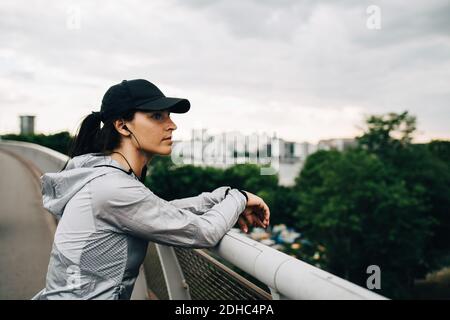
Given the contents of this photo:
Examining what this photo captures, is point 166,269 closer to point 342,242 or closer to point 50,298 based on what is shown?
point 50,298

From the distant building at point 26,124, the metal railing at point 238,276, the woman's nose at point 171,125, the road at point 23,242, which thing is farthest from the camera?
the distant building at point 26,124

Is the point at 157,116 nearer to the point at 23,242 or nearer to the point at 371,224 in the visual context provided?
the point at 23,242

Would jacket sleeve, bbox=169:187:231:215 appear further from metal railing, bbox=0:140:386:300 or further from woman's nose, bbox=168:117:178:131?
woman's nose, bbox=168:117:178:131

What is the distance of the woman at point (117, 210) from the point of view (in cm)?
172

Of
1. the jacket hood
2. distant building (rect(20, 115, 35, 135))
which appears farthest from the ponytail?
distant building (rect(20, 115, 35, 135))

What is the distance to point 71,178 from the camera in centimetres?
186

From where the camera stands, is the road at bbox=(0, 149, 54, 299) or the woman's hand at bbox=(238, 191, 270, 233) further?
the road at bbox=(0, 149, 54, 299)

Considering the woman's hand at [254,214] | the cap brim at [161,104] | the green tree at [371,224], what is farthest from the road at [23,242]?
the green tree at [371,224]

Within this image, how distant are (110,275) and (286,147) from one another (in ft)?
329

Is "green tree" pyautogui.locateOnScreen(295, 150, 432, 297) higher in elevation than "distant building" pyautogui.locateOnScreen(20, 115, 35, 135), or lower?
lower

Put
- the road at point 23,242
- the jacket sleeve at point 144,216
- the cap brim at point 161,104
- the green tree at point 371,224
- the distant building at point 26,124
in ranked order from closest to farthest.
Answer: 1. the jacket sleeve at point 144,216
2. the cap brim at point 161,104
3. the road at point 23,242
4. the green tree at point 371,224
5. the distant building at point 26,124

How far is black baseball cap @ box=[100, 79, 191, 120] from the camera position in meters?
1.98

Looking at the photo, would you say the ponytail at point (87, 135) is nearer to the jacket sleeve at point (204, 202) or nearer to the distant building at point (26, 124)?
the jacket sleeve at point (204, 202)

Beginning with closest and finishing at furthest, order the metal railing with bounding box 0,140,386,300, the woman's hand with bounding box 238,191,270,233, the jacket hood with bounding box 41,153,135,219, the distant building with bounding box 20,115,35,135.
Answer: the metal railing with bounding box 0,140,386,300
the jacket hood with bounding box 41,153,135,219
the woman's hand with bounding box 238,191,270,233
the distant building with bounding box 20,115,35,135
